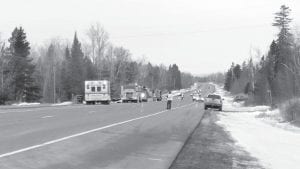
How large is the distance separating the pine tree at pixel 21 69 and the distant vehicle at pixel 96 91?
27.0 m

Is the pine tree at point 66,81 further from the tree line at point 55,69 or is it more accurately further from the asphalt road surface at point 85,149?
the asphalt road surface at point 85,149

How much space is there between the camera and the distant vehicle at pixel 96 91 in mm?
62562

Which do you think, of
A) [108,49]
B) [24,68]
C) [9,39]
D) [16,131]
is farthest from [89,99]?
[108,49]

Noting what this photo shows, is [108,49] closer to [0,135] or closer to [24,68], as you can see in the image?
[24,68]

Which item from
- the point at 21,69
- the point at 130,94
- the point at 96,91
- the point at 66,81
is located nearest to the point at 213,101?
the point at 96,91

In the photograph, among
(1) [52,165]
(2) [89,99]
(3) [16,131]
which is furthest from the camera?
(2) [89,99]

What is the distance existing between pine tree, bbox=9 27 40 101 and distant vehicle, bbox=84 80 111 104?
26971 millimetres

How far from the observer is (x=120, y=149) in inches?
533

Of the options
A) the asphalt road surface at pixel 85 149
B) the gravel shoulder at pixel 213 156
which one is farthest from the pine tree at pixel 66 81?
the gravel shoulder at pixel 213 156

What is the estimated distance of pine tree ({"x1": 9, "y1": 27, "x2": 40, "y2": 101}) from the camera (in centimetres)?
8762

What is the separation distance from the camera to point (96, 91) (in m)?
62.7

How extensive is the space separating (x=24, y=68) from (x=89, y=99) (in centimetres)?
3029

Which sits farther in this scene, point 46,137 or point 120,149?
point 46,137

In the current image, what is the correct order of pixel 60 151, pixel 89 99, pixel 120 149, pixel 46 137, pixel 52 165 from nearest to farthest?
pixel 52 165 → pixel 60 151 → pixel 120 149 → pixel 46 137 → pixel 89 99
